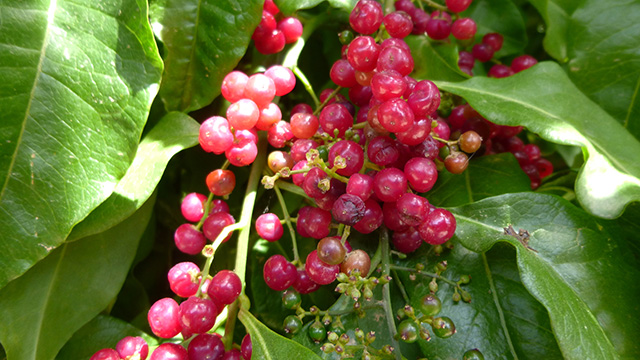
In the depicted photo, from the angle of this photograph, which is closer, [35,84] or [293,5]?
[35,84]

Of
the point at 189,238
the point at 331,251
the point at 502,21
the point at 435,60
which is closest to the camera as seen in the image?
the point at 331,251

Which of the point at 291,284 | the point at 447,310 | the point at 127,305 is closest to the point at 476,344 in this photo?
the point at 447,310

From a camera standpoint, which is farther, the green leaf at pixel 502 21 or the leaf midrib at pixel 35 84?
the green leaf at pixel 502 21

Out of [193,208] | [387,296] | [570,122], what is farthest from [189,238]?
[570,122]

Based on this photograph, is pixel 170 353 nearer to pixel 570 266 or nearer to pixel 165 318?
pixel 165 318

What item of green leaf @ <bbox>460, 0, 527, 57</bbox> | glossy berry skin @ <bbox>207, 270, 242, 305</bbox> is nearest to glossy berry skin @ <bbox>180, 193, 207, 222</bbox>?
glossy berry skin @ <bbox>207, 270, 242, 305</bbox>

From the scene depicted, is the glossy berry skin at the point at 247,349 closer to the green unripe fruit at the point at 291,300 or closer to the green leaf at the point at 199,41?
the green unripe fruit at the point at 291,300

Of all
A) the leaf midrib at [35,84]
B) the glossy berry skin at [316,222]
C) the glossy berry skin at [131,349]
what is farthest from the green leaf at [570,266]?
the leaf midrib at [35,84]
